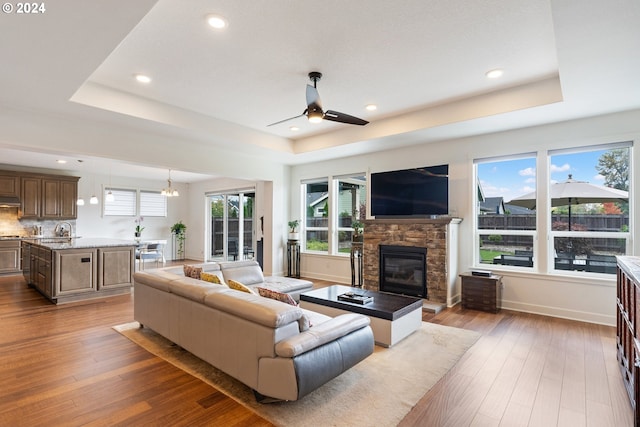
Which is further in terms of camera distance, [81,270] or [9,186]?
[9,186]

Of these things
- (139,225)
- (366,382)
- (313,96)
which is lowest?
(366,382)

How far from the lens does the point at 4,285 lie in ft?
21.4

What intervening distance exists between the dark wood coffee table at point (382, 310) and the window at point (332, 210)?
2.89m

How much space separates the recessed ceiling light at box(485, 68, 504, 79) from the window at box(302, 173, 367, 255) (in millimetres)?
3231

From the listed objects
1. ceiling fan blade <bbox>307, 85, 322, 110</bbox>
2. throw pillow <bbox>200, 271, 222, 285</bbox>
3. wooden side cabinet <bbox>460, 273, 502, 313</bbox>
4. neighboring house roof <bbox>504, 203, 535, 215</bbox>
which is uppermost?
ceiling fan blade <bbox>307, 85, 322, 110</bbox>

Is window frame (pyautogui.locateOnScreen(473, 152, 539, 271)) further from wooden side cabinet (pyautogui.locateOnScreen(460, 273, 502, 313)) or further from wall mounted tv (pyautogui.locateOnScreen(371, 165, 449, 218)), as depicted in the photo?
wall mounted tv (pyautogui.locateOnScreen(371, 165, 449, 218))

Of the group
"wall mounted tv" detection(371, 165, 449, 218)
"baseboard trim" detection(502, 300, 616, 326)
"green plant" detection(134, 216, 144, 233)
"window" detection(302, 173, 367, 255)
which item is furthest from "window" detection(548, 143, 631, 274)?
"green plant" detection(134, 216, 144, 233)

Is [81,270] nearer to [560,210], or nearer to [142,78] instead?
[142,78]

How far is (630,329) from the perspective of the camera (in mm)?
2387

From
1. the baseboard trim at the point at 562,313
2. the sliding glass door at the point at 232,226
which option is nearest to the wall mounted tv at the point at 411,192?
the baseboard trim at the point at 562,313

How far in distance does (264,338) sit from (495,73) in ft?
12.0

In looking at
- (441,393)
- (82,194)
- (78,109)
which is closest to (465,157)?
(441,393)

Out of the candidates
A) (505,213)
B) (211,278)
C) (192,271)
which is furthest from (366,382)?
(505,213)

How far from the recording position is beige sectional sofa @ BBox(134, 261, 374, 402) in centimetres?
217
